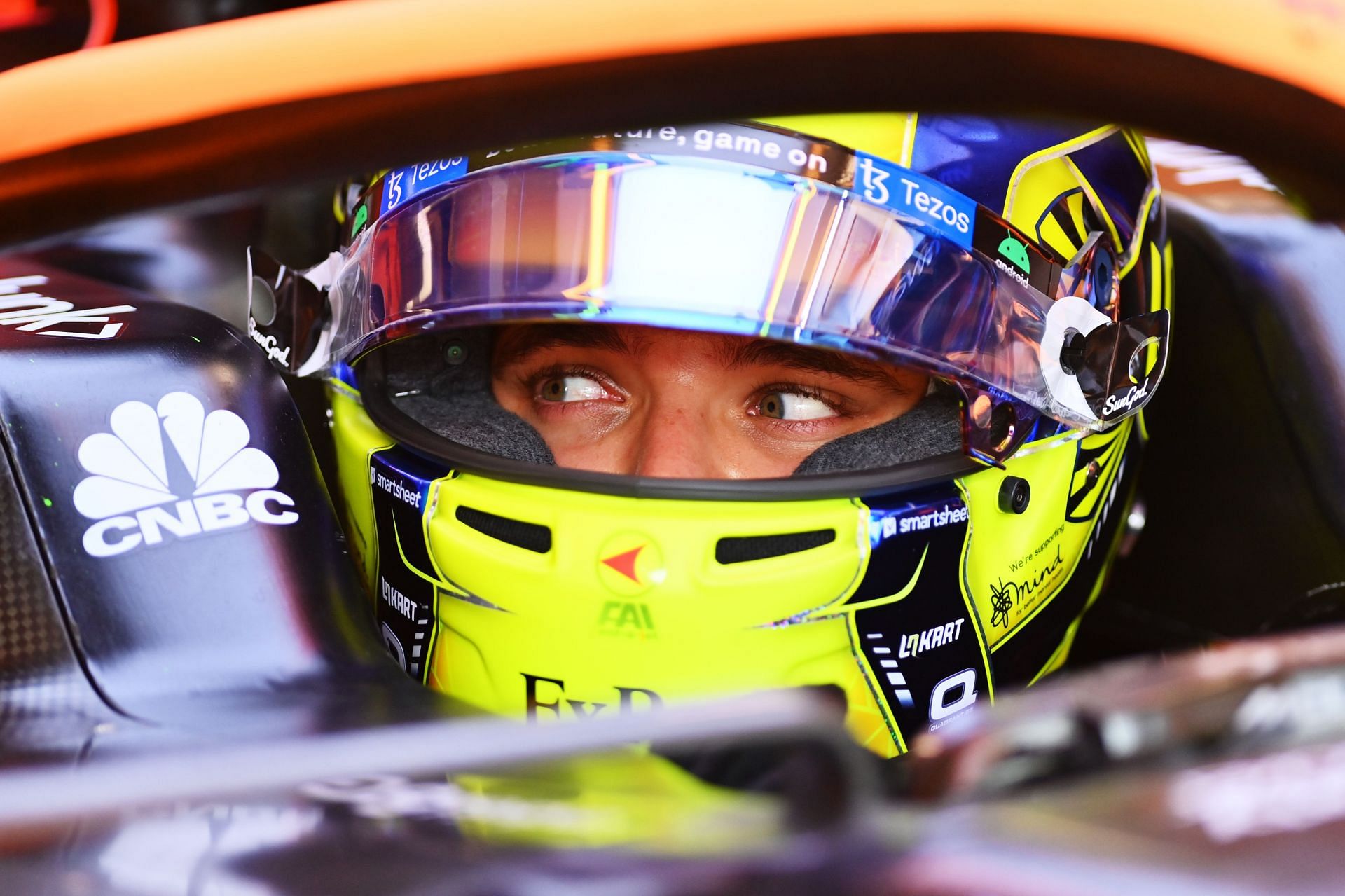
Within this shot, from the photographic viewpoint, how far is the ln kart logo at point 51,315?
92 cm

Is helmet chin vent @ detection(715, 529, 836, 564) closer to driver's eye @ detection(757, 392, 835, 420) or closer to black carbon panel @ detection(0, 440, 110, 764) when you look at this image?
driver's eye @ detection(757, 392, 835, 420)

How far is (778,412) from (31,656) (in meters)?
0.66

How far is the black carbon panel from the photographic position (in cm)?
68

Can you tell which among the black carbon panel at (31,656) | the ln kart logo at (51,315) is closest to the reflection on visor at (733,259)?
the ln kart logo at (51,315)

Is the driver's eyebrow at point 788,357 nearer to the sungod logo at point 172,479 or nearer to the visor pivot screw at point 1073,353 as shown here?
the visor pivot screw at point 1073,353

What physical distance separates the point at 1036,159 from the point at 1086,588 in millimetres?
454

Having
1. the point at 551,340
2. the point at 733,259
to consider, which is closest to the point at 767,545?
the point at 733,259

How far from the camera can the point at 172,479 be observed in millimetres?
867

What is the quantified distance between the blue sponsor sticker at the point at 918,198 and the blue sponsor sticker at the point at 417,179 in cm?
32

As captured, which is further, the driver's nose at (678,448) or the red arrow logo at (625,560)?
the driver's nose at (678,448)

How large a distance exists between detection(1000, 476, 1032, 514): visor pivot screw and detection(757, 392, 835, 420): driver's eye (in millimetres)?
171

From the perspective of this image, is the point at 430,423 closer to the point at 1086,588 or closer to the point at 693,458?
the point at 693,458

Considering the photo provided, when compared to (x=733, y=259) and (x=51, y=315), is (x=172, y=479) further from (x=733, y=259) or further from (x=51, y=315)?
(x=733, y=259)

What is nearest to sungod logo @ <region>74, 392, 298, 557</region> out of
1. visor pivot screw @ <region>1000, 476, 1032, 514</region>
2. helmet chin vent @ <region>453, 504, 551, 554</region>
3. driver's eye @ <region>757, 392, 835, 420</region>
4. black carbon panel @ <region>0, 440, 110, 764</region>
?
black carbon panel @ <region>0, 440, 110, 764</region>
